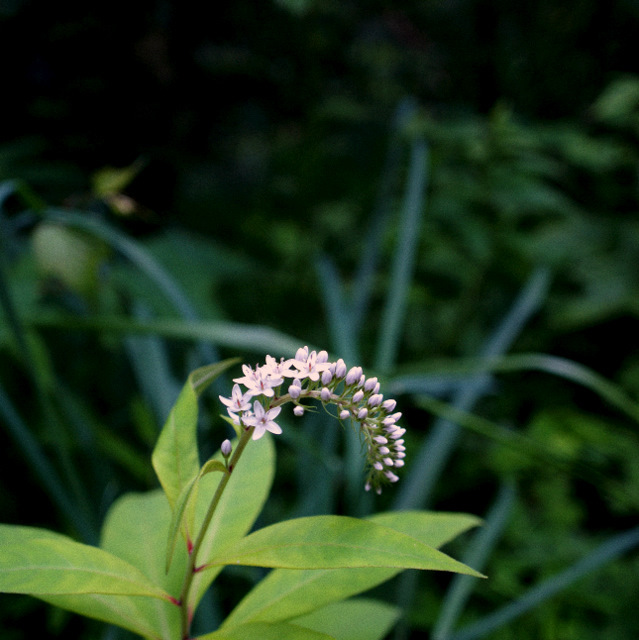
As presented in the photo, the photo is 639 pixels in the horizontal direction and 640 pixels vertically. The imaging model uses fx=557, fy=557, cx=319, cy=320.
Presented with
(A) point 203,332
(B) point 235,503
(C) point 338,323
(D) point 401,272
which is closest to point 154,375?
(A) point 203,332

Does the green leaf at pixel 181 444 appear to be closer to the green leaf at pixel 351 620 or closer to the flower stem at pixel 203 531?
the flower stem at pixel 203 531

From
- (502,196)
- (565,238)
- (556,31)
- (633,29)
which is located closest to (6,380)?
(502,196)

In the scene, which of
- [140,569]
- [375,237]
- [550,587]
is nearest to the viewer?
[140,569]

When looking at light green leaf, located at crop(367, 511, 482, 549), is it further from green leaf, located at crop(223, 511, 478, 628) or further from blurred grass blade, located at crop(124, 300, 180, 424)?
blurred grass blade, located at crop(124, 300, 180, 424)

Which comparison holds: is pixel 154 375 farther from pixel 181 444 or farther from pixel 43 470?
pixel 181 444

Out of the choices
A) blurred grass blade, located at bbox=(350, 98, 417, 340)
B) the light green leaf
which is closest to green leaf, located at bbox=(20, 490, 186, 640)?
the light green leaf

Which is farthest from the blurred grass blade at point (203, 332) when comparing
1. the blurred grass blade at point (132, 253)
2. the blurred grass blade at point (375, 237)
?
the blurred grass blade at point (375, 237)

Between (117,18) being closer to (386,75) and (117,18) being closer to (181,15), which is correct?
(181,15)
